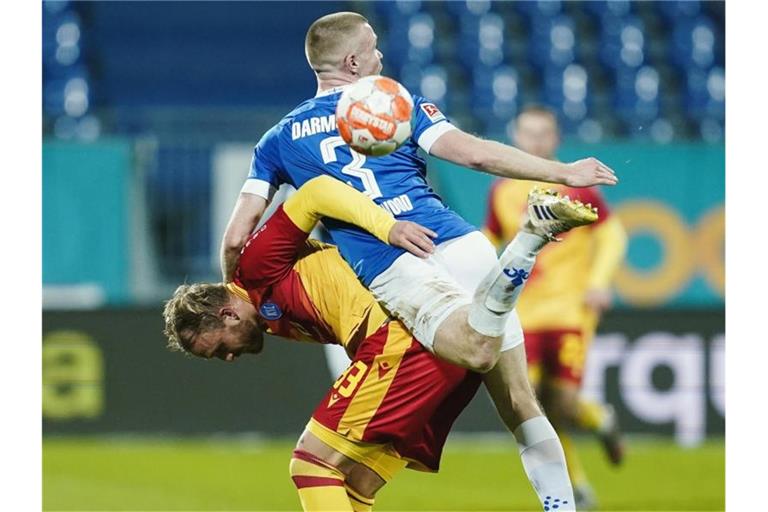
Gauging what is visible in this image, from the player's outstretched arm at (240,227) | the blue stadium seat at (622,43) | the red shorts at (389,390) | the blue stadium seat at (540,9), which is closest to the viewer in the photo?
the red shorts at (389,390)

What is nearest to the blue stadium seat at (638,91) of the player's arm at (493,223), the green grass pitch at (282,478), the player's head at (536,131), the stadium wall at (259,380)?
the stadium wall at (259,380)

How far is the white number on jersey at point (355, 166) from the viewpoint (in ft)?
15.8

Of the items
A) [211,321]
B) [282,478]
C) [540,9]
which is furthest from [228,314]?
[540,9]

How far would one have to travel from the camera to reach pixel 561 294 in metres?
7.86

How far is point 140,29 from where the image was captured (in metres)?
13.7

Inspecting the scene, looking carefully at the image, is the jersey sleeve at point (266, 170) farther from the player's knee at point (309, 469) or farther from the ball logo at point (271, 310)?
the player's knee at point (309, 469)

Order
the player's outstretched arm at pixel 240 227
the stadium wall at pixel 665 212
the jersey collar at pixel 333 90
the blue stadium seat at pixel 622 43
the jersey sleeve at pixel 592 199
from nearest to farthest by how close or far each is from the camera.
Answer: the jersey collar at pixel 333 90, the player's outstretched arm at pixel 240 227, the jersey sleeve at pixel 592 199, the stadium wall at pixel 665 212, the blue stadium seat at pixel 622 43

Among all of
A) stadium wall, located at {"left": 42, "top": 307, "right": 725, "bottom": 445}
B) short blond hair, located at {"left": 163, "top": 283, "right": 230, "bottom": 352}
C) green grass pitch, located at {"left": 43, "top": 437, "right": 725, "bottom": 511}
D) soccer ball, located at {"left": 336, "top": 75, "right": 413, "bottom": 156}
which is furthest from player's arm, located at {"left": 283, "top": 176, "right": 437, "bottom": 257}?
stadium wall, located at {"left": 42, "top": 307, "right": 725, "bottom": 445}

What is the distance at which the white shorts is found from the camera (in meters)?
4.65

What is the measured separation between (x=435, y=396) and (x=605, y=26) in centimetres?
957

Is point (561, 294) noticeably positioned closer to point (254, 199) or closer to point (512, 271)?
point (254, 199)

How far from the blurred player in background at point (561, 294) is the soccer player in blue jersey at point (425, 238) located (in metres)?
2.59

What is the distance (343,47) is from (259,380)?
5.25 metres
